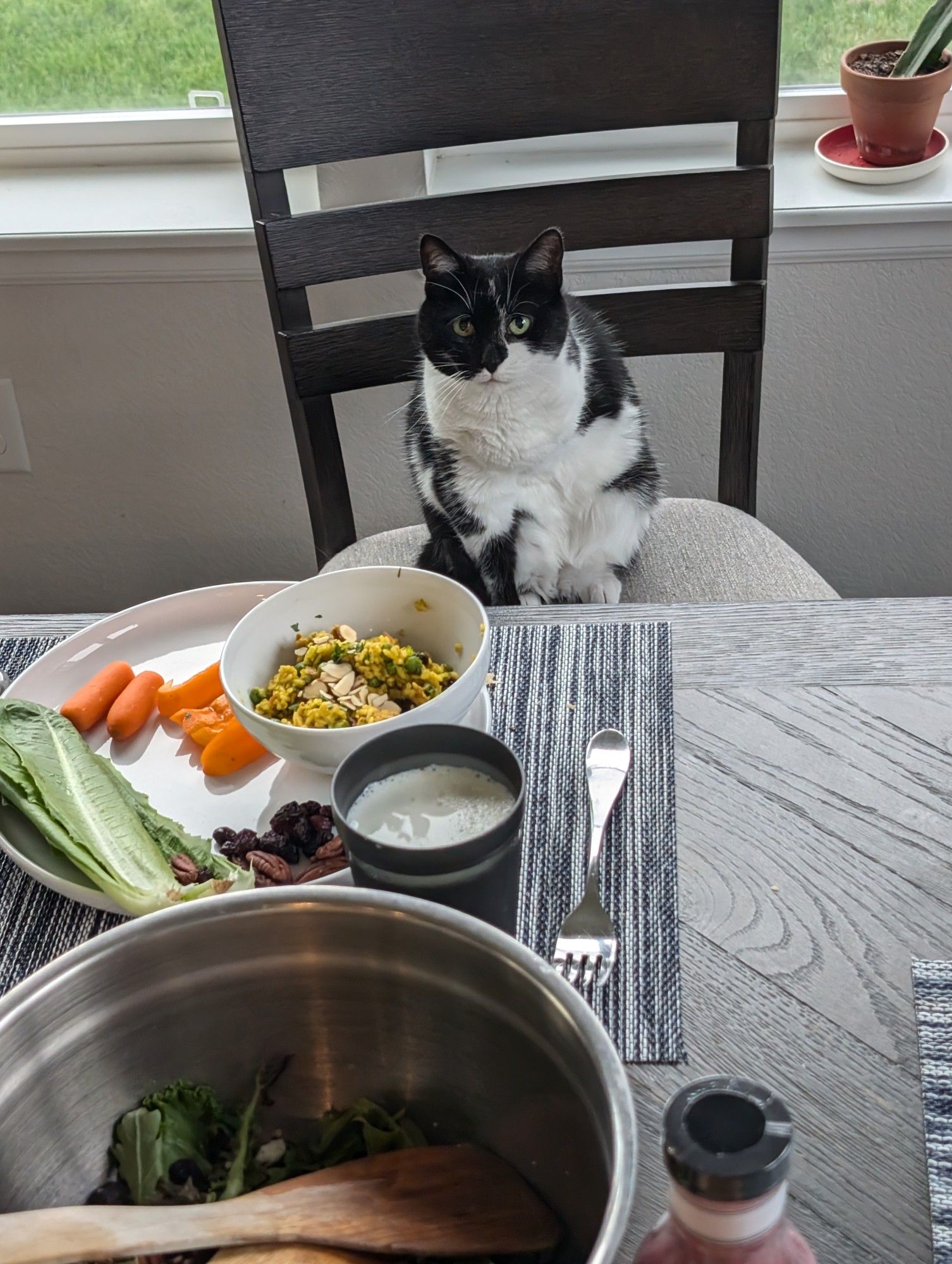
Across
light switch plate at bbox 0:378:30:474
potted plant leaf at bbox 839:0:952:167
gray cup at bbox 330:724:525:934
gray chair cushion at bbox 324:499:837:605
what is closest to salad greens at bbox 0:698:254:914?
gray cup at bbox 330:724:525:934

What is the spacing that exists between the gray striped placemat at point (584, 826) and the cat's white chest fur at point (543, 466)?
0.30 metres

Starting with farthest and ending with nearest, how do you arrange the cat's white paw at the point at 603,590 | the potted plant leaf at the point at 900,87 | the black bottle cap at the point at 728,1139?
1. the potted plant leaf at the point at 900,87
2. the cat's white paw at the point at 603,590
3. the black bottle cap at the point at 728,1139

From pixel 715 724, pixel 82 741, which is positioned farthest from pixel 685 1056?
pixel 82 741

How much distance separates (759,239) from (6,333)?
3.87 ft

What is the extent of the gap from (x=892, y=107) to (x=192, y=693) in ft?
4.20

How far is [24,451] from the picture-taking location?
1.94 meters

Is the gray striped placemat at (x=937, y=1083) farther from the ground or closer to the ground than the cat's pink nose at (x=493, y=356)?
closer to the ground

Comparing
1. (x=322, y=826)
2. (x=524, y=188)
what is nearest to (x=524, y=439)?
(x=524, y=188)

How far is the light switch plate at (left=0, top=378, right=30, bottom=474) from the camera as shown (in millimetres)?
1889

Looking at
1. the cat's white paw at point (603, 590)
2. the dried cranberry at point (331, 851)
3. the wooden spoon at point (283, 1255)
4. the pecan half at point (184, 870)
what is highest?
the wooden spoon at point (283, 1255)

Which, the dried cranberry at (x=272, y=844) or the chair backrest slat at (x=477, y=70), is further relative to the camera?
the chair backrest slat at (x=477, y=70)

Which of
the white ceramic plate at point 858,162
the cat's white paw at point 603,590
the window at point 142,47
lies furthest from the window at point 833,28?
the cat's white paw at point 603,590

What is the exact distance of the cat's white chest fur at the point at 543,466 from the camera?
1.21 m

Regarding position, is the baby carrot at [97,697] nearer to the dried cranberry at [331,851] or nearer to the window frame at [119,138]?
the dried cranberry at [331,851]
